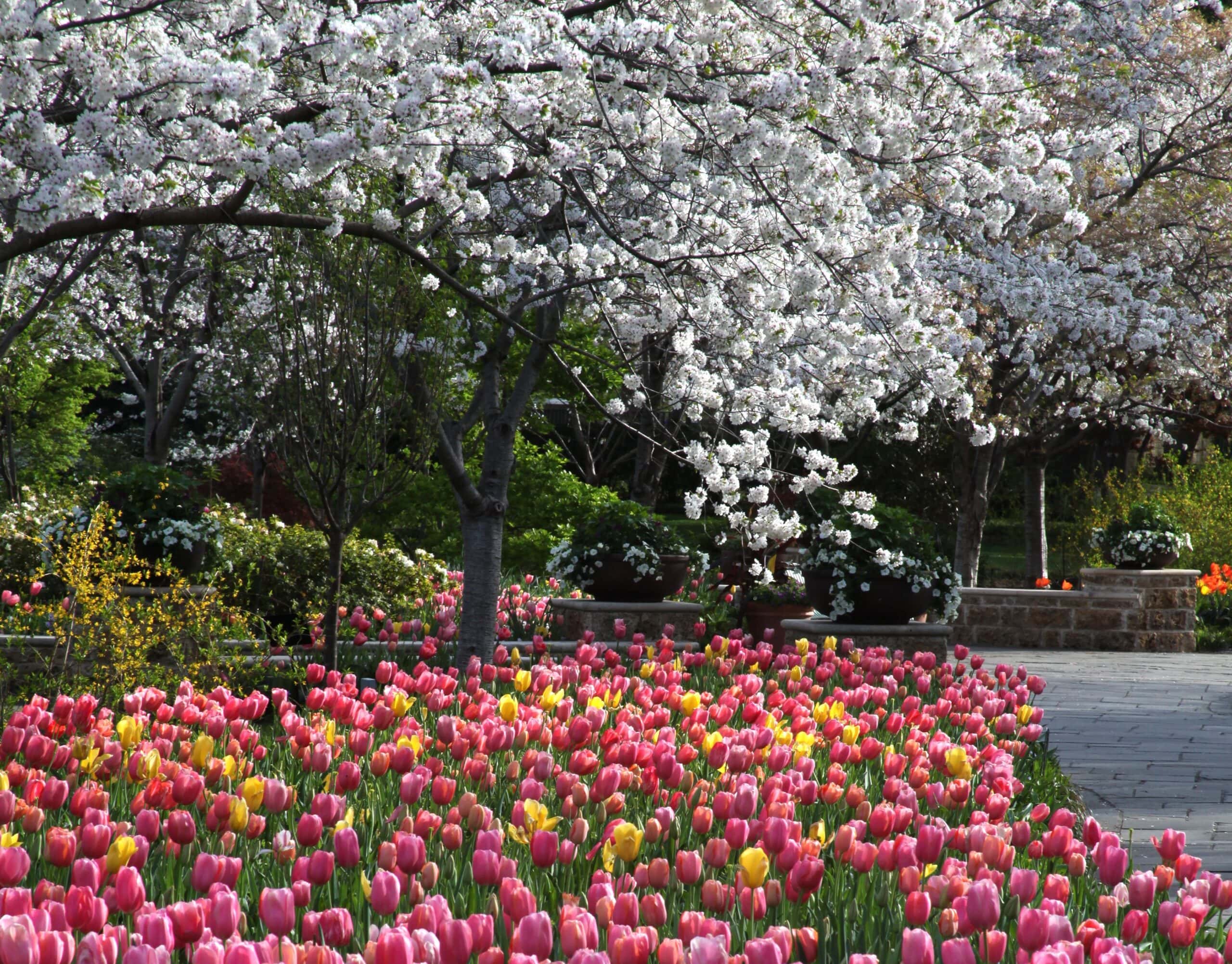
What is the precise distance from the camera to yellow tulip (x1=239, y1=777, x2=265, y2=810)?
10.2 ft

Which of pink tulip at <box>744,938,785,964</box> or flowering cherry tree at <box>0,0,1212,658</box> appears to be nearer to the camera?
pink tulip at <box>744,938,785,964</box>

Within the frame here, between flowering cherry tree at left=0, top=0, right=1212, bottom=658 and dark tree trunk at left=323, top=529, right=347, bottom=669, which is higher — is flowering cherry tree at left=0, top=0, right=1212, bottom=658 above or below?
above

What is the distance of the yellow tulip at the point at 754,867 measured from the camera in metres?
2.64

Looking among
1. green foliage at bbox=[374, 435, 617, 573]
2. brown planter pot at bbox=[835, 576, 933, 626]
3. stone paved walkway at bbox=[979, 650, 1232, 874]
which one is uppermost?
green foliage at bbox=[374, 435, 617, 573]

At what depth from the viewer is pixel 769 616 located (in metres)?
10.5

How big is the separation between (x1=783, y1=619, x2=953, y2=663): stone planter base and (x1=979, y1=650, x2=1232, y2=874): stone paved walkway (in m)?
0.87

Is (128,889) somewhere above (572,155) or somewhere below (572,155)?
below

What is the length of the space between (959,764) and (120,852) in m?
2.41

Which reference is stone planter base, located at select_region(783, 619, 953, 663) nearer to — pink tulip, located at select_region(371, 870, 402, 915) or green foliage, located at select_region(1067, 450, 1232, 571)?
green foliage, located at select_region(1067, 450, 1232, 571)

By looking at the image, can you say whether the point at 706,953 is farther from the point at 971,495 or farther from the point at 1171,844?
the point at 971,495

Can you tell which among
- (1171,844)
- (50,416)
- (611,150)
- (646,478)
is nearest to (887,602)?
(611,150)

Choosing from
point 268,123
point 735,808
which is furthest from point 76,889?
point 268,123

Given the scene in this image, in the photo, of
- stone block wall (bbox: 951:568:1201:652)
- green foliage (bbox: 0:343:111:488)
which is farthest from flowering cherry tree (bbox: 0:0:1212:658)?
green foliage (bbox: 0:343:111:488)

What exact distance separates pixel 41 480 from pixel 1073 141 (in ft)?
53.8
